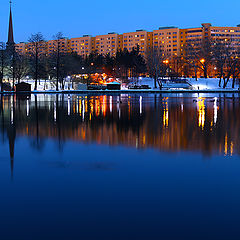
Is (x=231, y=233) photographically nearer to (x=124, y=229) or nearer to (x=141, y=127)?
(x=124, y=229)

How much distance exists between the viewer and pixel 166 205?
5391 millimetres

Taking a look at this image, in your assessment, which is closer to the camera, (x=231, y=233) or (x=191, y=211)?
(x=231, y=233)

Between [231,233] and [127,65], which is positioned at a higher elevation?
[127,65]

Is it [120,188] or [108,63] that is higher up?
[108,63]

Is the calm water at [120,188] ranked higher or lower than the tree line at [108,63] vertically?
lower

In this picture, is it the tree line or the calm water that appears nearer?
the calm water

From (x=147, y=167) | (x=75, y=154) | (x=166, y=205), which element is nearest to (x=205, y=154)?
(x=147, y=167)

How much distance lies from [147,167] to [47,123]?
9620mm

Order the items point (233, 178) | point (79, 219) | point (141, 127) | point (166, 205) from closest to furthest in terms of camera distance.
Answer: point (79, 219)
point (166, 205)
point (233, 178)
point (141, 127)

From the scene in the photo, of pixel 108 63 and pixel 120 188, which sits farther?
pixel 108 63

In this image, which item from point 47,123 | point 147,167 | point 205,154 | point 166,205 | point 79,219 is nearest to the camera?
point 79,219

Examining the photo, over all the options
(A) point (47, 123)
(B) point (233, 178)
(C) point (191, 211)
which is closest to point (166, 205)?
(C) point (191, 211)

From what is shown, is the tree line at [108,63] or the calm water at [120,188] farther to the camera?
the tree line at [108,63]

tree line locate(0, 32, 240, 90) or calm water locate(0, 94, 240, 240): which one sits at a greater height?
tree line locate(0, 32, 240, 90)
